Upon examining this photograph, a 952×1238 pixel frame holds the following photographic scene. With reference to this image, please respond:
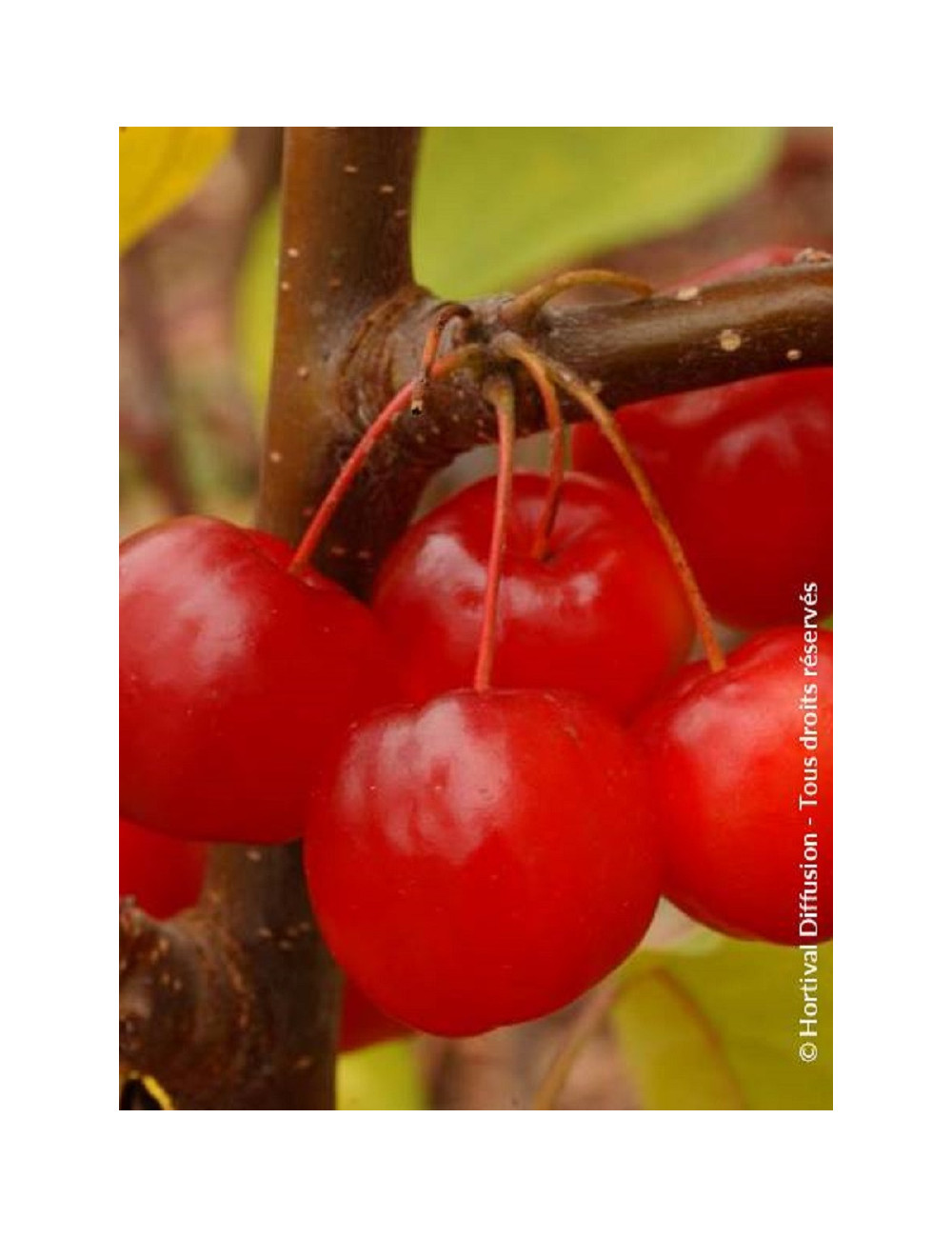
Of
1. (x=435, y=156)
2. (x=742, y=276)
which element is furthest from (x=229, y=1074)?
(x=435, y=156)

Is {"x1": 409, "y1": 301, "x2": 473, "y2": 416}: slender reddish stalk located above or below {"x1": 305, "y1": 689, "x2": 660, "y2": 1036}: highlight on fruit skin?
above

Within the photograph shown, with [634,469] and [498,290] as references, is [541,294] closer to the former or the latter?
[634,469]

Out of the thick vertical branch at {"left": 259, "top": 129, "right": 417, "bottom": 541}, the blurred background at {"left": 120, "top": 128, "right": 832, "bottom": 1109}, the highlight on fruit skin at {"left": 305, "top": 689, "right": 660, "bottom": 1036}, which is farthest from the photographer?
the blurred background at {"left": 120, "top": 128, "right": 832, "bottom": 1109}

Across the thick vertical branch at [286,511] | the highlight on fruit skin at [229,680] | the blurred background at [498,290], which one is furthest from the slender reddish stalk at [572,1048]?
the highlight on fruit skin at [229,680]

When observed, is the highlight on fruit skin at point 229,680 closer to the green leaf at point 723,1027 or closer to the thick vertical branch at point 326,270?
the thick vertical branch at point 326,270

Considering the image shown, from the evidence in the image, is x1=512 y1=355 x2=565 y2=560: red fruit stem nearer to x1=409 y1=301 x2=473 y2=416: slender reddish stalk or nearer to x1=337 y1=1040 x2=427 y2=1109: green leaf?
x1=409 y1=301 x2=473 y2=416: slender reddish stalk

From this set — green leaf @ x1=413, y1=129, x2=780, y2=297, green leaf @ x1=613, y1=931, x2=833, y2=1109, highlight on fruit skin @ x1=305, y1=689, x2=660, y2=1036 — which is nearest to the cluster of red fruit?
highlight on fruit skin @ x1=305, y1=689, x2=660, y2=1036

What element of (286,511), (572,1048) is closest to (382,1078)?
(572,1048)
